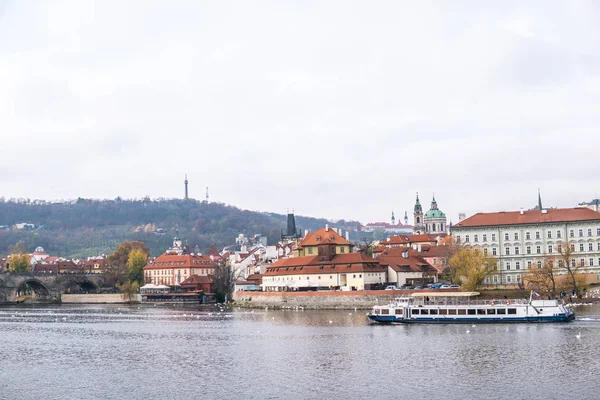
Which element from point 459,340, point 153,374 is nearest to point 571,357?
point 459,340

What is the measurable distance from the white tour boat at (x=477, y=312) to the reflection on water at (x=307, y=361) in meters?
2.02

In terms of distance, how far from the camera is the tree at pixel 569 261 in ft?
297

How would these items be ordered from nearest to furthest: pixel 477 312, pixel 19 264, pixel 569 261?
pixel 477 312 < pixel 569 261 < pixel 19 264

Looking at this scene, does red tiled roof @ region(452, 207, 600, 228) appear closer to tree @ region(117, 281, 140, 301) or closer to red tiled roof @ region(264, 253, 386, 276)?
red tiled roof @ region(264, 253, 386, 276)

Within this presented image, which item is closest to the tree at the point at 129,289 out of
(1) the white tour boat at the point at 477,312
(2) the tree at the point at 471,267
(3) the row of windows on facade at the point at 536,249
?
(2) the tree at the point at 471,267

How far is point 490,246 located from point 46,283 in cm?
8211

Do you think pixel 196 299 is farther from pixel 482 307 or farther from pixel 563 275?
pixel 482 307

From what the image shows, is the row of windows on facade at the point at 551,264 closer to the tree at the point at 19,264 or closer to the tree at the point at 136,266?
the tree at the point at 136,266

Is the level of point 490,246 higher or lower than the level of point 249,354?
higher

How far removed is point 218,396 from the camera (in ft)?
122

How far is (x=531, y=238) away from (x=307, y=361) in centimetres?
6434

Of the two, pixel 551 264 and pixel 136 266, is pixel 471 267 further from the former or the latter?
pixel 136 266

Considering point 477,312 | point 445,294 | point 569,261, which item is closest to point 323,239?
point 445,294

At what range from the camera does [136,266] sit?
511 feet
